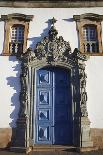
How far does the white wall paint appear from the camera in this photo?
1117 centimetres

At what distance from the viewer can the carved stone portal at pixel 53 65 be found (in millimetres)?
10758

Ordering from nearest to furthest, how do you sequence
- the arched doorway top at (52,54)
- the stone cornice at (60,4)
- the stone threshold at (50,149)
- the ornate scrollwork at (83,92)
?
the stone threshold at (50,149), the ornate scrollwork at (83,92), the arched doorway top at (52,54), the stone cornice at (60,4)

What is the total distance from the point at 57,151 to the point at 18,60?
13.3 ft

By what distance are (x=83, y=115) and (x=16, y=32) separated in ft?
15.5

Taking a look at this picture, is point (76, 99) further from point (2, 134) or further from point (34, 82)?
point (2, 134)

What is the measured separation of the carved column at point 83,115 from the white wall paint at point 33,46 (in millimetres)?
257

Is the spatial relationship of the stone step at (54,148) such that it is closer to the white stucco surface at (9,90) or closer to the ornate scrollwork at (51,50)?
the white stucco surface at (9,90)

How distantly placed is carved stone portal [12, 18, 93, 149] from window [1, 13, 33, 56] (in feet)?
2.28

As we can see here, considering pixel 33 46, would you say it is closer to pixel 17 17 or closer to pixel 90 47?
pixel 17 17

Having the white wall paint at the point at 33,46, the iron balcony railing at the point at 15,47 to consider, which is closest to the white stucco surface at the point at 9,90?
the white wall paint at the point at 33,46

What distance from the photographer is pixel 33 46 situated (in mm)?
11945

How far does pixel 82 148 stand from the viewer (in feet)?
34.2

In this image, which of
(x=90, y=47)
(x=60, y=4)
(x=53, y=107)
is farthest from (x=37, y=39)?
(x=53, y=107)

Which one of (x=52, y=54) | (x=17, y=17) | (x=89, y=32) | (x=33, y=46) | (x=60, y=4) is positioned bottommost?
(x=52, y=54)
